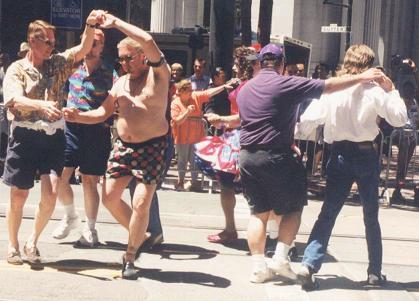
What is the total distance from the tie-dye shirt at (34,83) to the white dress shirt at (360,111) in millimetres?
2128

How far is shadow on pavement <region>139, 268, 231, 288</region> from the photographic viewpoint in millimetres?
7047

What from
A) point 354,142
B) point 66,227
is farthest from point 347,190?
point 66,227

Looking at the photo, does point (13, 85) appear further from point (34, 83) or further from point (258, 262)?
point (258, 262)

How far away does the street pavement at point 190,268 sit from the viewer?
6.66 meters

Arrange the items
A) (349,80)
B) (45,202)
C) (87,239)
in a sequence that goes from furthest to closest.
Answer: (87,239) < (45,202) < (349,80)

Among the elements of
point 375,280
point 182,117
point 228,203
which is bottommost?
point 375,280

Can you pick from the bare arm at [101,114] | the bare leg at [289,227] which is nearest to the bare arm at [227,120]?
the bare arm at [101,114]

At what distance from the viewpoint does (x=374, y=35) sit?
32.7m

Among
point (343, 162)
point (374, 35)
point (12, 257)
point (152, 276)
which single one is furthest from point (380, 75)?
point (374, 35)

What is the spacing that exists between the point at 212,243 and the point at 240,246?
0.28 metres

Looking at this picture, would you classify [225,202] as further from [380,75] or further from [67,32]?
[67,32]

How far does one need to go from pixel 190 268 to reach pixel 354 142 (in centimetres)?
177

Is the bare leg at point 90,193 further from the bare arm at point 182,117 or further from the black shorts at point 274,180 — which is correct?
the bare arm at point 182,117

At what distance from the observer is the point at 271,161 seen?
6.94 metres
